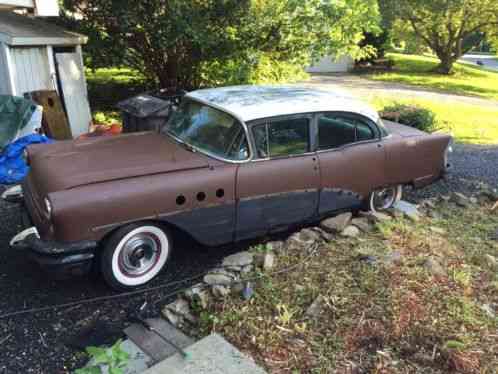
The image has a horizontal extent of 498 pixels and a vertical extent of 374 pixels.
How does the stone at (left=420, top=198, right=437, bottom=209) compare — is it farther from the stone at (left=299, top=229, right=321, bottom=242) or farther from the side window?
the stone at (left=299, top=229, right=321, bottom=242)

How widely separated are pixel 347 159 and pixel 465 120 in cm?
856

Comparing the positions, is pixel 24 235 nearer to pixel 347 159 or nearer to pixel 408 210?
pixel 347 159

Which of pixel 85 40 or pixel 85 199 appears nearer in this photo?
pixel 85 199

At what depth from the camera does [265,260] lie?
384 centimetres

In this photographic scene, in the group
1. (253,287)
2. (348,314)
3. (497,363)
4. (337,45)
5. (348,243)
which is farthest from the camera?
(337,45)

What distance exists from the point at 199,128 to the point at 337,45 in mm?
5919

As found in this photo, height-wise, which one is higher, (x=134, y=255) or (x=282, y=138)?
(x=282, y=138)

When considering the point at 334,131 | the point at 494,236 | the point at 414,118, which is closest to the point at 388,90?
the point at 414,118

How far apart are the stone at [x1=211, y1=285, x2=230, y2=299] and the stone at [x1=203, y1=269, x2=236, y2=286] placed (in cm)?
7

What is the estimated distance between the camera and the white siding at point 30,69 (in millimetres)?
7430

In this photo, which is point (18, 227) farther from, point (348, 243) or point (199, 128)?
point (348, 243)

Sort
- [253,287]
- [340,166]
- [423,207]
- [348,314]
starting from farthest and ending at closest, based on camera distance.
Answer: [423,207]
[340,166]
[253,287]
[348,314]

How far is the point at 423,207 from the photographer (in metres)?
5.36

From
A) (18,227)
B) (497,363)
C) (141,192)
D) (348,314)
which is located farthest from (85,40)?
(497,363)
